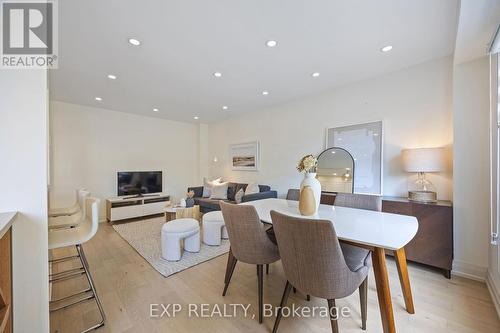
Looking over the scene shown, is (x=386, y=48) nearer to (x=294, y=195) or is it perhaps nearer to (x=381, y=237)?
(x=294, y=195)

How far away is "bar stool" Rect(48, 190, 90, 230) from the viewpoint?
2.07 meters

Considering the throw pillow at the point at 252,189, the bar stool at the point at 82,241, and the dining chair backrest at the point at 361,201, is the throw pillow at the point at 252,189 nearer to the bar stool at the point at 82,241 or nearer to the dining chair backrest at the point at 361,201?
the dining chair backrest at the point at 361,201

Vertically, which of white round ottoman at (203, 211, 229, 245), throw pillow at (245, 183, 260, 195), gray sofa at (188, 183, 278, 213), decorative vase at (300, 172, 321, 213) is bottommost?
white round ottoman at (203, 211, 229, 245)

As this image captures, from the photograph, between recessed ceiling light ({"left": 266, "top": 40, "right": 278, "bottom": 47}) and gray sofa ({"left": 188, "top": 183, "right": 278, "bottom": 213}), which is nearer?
recessed ceiling light ({"left": 266, "top": 40, "right": 278, "bottom": 47})

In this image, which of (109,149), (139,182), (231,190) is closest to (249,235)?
(231,190)

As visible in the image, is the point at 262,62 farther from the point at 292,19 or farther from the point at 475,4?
the point at 475,4

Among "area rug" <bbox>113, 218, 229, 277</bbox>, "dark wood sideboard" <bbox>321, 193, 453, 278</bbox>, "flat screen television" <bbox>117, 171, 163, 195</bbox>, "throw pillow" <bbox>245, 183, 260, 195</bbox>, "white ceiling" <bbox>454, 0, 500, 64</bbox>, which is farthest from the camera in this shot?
"flat screen television" <bbox>117, 171, 163, 195</bbox>

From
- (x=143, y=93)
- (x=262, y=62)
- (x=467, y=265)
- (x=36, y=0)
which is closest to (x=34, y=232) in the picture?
(x=36, y=0)

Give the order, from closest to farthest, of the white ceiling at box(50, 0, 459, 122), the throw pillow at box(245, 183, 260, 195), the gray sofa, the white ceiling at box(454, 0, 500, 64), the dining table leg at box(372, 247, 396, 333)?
the dining table leg at box(372, 247, 396, 333) < the white ceiling at box(454, 0, 500, 64) < the white ceiling at box(50, 0, 459, 122) < the gray sofa < the throw pillow at box(245, 183, 260, 195)

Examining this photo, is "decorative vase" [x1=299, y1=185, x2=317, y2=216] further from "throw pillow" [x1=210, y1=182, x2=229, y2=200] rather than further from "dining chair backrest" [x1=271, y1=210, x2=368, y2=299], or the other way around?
"throw pillow" [x1=210, y1=182, x2=229, y2=200]

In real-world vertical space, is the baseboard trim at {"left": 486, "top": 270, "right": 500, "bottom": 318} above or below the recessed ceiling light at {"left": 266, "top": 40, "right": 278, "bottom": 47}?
below

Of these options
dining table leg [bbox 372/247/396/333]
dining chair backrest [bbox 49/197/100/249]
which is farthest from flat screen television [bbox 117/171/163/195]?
dining table leg [bbox 372/247/396/333]

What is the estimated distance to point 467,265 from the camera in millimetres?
2162

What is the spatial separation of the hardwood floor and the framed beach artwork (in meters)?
2.67
